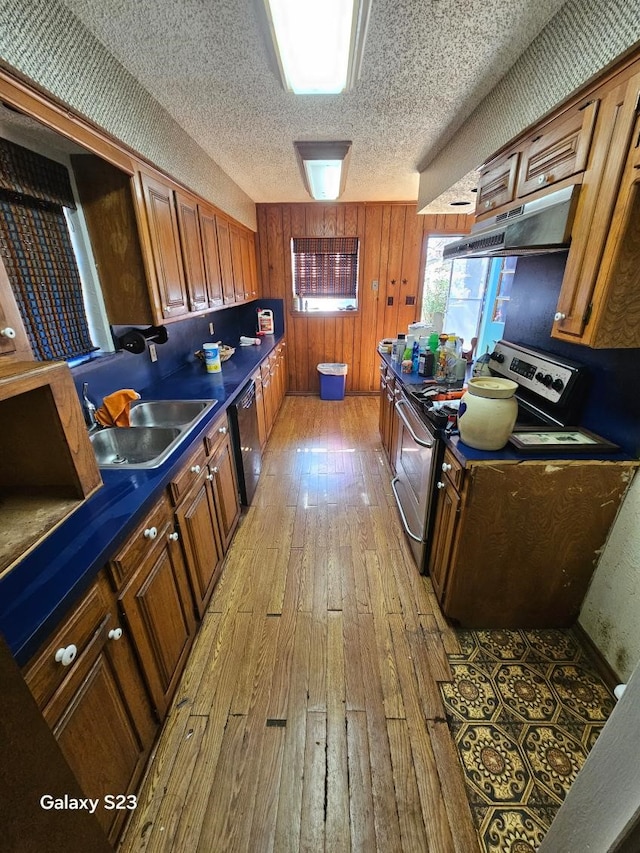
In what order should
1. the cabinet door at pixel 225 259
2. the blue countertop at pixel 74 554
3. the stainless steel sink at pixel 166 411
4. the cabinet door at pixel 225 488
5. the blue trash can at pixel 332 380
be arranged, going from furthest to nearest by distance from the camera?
the blue trash can at pixel 332 380 < the cabinet door at pixel 225 259 < the stainless steel sink at pixel 166 411 < the cabinet door at pixel 225 488 < the blue countertop at pixel 74 554

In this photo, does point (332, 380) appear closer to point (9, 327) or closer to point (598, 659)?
point (598, 659)

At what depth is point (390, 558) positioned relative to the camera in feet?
6.93

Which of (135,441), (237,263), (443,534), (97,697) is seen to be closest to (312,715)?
(97,697)

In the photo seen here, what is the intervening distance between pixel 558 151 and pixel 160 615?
2.34 meters

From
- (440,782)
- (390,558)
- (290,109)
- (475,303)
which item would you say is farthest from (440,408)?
(475,303)

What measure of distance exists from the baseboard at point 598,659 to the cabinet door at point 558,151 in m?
1.95

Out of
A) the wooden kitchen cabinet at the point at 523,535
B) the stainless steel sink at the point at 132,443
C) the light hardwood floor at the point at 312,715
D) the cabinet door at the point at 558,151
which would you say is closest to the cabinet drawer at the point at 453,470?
the wooden kitchen cabinet at the point at 523,535

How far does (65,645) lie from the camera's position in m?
0.80

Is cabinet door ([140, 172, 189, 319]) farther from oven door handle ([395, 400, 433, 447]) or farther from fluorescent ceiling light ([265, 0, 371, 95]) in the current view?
oven door handle ([395, 400, 433, 447])

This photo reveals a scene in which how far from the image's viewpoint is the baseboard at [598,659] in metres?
1.42

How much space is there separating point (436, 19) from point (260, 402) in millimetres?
2511

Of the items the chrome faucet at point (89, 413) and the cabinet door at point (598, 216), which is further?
the chrome faucet at point (89, 413)

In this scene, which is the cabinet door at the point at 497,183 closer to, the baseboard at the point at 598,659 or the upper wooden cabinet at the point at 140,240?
the upper wooden cabinet at the point at 140,240

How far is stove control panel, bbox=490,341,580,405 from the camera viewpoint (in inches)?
63.9
